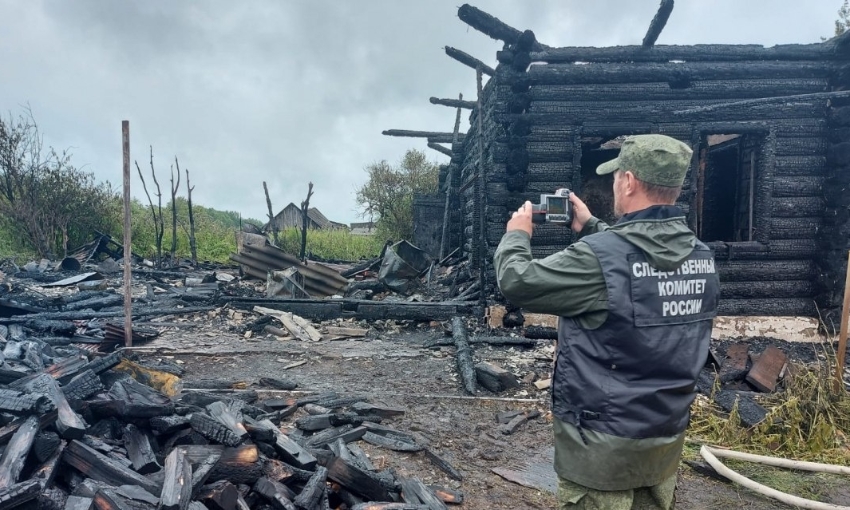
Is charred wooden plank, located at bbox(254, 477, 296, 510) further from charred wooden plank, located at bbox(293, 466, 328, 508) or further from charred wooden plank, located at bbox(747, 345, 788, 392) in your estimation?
charred wooden plank, located at bbox(747, 345, 788, 392)

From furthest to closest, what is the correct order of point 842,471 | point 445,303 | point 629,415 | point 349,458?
point 445,303, point 842,471, point 349,458, point 629,415

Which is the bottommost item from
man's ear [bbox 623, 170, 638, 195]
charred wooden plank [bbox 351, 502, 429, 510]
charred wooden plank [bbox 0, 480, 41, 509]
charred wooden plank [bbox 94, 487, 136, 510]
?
charred wooden plank [bbox 351, 502, 429, 510]

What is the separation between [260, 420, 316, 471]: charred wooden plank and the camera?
3305mm

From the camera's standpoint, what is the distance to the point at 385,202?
2533cm

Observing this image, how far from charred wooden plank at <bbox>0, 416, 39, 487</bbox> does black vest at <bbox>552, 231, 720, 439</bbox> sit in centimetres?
281

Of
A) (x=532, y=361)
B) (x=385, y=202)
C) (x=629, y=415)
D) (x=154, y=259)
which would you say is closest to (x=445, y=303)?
(x=532, y=361)

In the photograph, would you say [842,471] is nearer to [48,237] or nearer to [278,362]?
[278,362]

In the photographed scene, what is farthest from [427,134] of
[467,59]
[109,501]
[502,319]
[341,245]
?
[109,501]

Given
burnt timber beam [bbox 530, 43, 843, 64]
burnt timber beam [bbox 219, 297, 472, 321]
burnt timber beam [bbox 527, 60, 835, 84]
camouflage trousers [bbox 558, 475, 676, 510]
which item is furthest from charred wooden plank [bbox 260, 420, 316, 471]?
burnt timber beam [bbox 530, 43, 843, 64]

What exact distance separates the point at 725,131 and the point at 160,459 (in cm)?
900

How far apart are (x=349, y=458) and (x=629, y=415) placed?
7.77 ft

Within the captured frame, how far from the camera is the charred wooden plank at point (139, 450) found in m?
3.00

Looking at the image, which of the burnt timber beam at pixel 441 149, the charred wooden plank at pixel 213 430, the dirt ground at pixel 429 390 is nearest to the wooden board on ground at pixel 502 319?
the dirt ground at pixel 429 390

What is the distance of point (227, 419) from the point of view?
11.4ft
